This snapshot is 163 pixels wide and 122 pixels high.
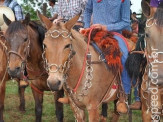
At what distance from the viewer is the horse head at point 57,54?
4107 millimetres

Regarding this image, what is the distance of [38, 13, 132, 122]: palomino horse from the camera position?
4.18 metres

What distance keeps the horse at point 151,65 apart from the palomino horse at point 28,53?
176 centimetres

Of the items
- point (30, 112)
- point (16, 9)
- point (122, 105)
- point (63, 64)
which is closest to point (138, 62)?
point (122, 105)

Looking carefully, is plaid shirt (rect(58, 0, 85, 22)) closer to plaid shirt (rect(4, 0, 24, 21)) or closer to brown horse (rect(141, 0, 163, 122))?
plaid shirt (rect(4, 0, 24, 21))

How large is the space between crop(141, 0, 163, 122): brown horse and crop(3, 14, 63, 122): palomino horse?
6.76ft

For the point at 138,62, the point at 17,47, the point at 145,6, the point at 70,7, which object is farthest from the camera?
the point at 70,7

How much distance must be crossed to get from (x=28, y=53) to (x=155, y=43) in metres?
2.44

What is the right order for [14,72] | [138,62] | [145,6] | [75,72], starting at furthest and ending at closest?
[14,72] → [138,62] → [75,72] → [145,6]

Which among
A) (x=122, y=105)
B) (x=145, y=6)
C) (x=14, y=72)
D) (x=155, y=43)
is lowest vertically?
(x=122, y=105)

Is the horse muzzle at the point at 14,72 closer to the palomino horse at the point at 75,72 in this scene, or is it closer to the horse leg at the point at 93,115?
the palomino horse at the point at 75,72

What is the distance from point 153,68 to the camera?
4.03m

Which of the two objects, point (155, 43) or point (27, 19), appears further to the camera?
point (27, 19)

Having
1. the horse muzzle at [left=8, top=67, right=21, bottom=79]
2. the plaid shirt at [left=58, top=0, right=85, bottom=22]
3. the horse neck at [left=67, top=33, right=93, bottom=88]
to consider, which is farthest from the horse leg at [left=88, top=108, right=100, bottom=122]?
the plaid shirt at [left=58, top=0, right=85, bottom=22]

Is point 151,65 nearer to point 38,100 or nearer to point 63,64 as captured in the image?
point 63,64
